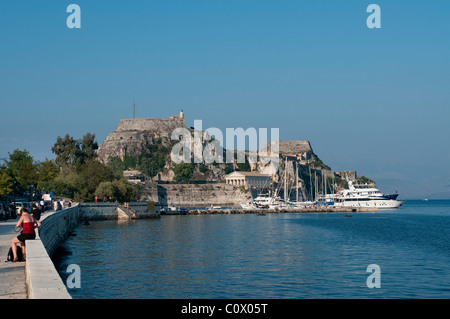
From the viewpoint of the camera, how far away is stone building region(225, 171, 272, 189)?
14088 centimetres

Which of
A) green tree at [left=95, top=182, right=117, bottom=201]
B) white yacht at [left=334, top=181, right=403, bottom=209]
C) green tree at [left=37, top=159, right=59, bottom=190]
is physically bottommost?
white yacht at [left=334, top=181, right=403, bottom=209]

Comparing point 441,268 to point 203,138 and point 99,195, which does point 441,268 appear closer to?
point 99,195

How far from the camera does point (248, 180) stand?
142 m

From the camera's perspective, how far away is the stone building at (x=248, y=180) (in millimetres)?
140875

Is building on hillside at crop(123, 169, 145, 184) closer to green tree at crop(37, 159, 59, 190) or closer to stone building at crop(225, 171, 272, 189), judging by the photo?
stone building at crop(225, 171, 272, 189)

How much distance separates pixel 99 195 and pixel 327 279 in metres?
53.3

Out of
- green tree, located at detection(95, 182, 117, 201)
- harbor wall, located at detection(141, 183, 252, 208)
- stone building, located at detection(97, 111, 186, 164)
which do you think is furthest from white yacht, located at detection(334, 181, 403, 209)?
green tree, located at detection(95, 182, 117, 201)

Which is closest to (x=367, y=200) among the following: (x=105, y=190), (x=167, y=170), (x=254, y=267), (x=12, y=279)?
(x=167, y=170)

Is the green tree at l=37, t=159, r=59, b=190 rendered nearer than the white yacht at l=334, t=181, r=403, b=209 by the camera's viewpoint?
Yes

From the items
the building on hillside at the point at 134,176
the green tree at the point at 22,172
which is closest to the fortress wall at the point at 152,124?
the building on hillside at the point at 134,176

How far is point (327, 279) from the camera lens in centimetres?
2112

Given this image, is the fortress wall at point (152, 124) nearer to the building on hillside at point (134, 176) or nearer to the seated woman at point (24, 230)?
the building on hillside at point (134, 176)

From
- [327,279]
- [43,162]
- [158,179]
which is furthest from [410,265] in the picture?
[158,179]

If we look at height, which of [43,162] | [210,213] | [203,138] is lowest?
[210,213]
